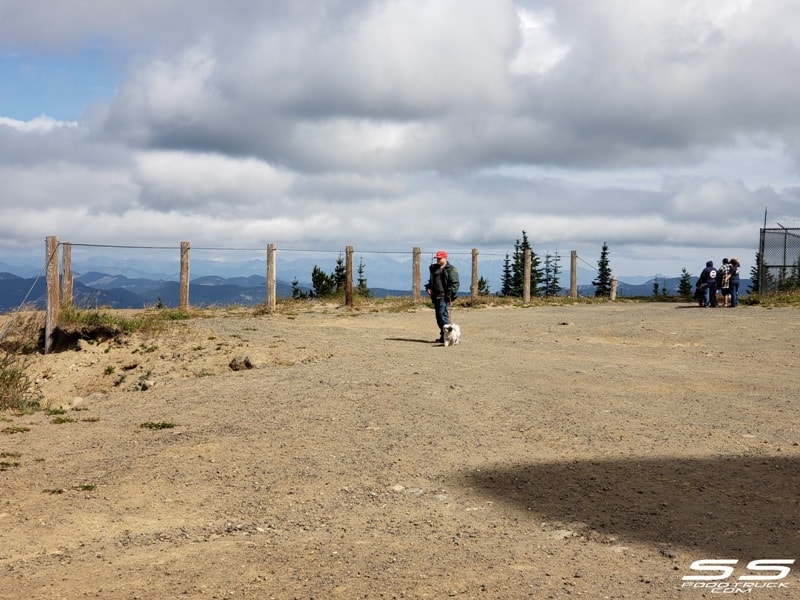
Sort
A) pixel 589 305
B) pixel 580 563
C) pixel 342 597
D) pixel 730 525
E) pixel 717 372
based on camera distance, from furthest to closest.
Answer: pixel 589 305
pixel 717 372
pixel 730 525
pixel 580 563
pixel 342 597

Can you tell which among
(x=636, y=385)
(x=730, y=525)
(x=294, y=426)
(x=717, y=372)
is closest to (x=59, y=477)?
(x=294, y=426)

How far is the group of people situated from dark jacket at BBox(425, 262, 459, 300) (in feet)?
47.2

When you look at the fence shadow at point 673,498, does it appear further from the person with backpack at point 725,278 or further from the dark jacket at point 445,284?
the person with backpack at point 725,278

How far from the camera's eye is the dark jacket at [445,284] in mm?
16656

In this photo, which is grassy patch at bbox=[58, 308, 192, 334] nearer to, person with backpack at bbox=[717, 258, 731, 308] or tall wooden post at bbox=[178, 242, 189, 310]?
tall wooden post at bbox=[178, 242, 189, 310]

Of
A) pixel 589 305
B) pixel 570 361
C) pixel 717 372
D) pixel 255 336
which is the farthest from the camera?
pixel 589 305

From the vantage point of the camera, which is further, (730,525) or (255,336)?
(255,336)

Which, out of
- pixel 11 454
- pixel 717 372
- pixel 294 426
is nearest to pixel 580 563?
pixel 294 426

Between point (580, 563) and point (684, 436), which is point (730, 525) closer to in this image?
point (580, 563)

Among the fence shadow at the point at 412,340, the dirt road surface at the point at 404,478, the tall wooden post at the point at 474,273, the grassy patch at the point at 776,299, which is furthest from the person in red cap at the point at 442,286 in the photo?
the grassy patch at the point at 776,299

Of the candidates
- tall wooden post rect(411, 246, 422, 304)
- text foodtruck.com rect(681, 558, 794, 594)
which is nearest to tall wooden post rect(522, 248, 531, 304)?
tall wooden post rect(411, 246, 422, 304)

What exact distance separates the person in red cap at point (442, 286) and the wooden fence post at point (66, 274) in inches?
351

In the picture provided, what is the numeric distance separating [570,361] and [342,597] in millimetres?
10678

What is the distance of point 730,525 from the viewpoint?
6258 millimetres
